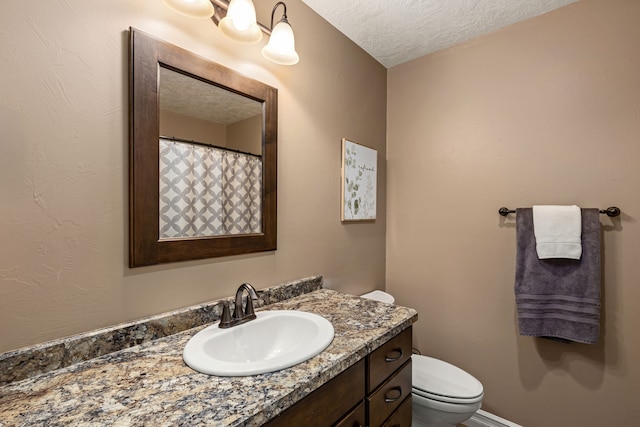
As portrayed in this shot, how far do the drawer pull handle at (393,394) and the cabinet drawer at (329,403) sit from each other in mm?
177

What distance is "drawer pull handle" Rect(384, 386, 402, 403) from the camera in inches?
41.6

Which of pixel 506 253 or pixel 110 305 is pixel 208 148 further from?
pixel 506 253

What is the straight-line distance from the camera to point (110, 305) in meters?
0.88

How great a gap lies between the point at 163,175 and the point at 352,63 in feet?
4.46

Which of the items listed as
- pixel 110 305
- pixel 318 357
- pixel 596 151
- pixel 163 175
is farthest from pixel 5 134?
pixel 596 151

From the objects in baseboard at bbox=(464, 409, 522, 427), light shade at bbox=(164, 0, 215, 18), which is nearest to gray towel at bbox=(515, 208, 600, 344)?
baseboard at bbox=(464, 409, 522, 427)

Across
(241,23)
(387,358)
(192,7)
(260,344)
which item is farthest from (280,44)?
(387,358)

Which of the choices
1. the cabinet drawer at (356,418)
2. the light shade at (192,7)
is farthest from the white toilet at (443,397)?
the light shade at (192,7)

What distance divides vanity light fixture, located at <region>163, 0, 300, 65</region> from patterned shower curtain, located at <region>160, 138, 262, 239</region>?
0.42 m

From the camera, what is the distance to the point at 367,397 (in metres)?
0.95

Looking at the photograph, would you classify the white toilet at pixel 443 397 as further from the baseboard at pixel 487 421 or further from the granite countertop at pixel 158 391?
the granite countertop at pixel 158 391

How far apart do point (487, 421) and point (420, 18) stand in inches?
90.9

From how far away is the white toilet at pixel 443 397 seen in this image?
135cm

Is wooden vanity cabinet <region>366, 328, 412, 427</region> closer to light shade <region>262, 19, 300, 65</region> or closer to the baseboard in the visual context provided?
the baseboard
